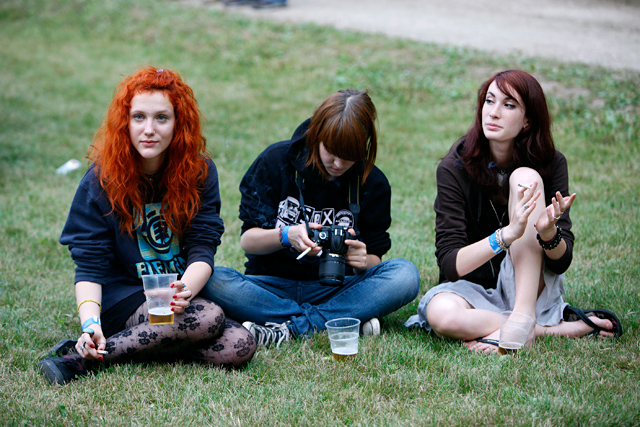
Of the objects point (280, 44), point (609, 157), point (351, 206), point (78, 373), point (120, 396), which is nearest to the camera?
point (120, 396)

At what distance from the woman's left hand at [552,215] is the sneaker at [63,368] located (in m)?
2.24

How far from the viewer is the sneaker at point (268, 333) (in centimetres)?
341

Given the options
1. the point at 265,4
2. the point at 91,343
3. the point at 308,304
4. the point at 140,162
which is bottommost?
the point at 308,304

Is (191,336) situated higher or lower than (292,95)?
lower

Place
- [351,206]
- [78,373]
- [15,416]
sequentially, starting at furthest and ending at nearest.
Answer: [351,206]
[78,373]
[15,416]

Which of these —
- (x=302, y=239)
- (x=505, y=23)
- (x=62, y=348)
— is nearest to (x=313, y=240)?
(x=302, y=239)

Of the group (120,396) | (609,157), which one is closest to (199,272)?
(120,396)

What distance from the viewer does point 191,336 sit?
118 inches

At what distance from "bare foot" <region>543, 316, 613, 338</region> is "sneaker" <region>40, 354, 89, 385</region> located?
7.54 feet

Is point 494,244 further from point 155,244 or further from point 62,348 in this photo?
point 62,348

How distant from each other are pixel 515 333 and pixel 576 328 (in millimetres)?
443

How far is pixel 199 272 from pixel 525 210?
5.12 ft

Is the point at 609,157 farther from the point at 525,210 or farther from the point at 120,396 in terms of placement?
the point at 120,396

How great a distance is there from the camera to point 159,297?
287 centimetres
